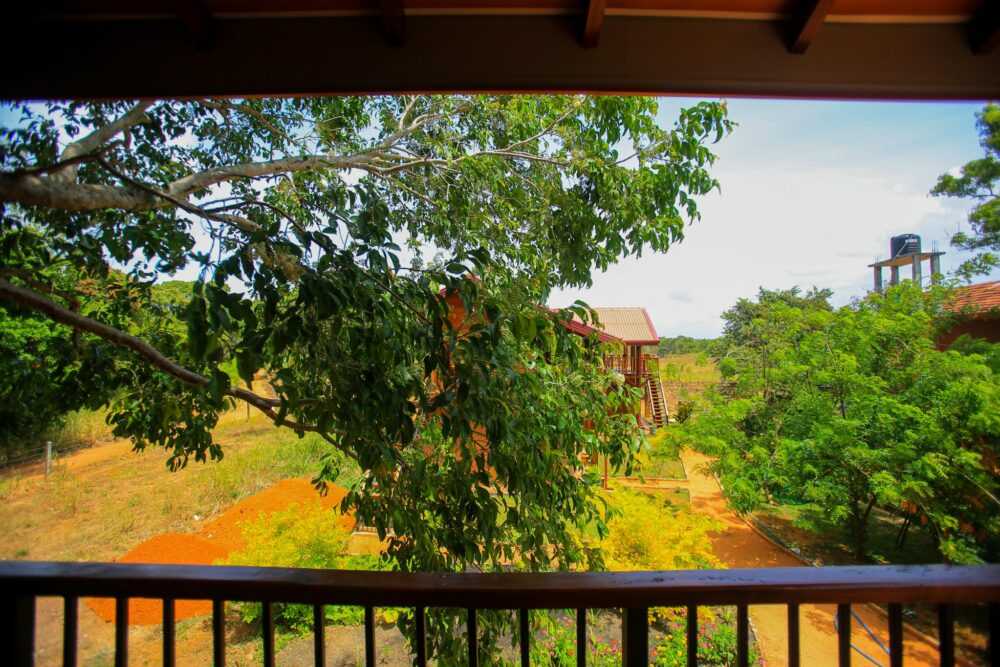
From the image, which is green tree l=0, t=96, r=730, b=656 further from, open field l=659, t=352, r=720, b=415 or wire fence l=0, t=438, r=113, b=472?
open field l=659, t=352, r=720, b=415

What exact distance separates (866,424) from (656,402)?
5.72m

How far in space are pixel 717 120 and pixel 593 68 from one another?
1669 mm

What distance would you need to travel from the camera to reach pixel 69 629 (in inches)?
33.3

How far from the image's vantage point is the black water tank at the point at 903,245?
16.1ft

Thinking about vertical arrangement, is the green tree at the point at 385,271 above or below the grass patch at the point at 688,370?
above

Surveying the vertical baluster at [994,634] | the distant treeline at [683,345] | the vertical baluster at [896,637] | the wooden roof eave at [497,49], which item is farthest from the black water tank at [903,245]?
the vertical baluster at [896,637]

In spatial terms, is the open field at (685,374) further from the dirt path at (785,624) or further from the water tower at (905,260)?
the water tower at (905,260)

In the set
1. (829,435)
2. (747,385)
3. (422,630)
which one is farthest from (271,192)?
(747,385)

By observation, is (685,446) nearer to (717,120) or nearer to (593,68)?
(717,120)

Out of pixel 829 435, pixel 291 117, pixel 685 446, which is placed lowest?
pixel 685 446

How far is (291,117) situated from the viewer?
2.93 metres

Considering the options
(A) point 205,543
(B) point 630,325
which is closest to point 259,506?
(A) point 205,543

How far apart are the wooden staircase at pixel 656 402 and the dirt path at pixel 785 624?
2.99 m

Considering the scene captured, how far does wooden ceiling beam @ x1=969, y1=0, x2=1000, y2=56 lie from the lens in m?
0.92
